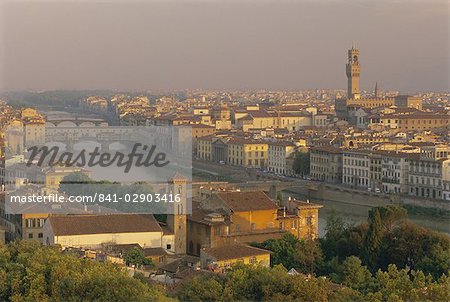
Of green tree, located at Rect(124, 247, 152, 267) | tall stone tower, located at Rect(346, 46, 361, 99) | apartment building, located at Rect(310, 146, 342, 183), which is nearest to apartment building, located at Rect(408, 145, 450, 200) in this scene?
apartment building, located at Rect(310, 146, 342, 183)

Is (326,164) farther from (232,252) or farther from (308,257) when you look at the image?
(232,252)

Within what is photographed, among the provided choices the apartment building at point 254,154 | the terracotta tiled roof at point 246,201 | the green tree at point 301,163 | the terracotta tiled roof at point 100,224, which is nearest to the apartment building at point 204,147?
the apartment building at point 254,154

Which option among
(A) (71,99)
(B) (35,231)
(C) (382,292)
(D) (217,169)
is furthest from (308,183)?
(A) (71,99)

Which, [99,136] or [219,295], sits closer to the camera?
[219,295]

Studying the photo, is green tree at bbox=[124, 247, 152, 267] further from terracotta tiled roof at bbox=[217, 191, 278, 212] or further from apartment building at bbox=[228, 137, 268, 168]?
apartment building at bbox=[228, 137, 268, 168]

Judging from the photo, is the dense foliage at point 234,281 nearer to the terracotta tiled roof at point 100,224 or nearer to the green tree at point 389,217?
the green tree at point 389,217

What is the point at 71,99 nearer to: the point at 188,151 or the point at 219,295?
the point at 188,151
